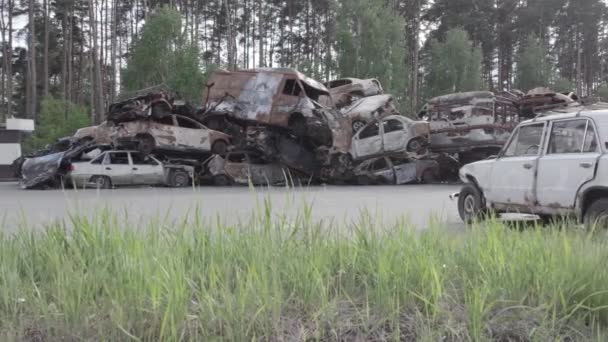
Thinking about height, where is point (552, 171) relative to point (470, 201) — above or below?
above

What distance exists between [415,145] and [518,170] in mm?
12528

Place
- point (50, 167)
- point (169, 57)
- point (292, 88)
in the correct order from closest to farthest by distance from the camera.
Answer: point (50, 167) → point (292, 88) → point (169, 57)

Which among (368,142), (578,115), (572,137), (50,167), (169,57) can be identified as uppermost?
(169,57)

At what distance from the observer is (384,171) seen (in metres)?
20.8

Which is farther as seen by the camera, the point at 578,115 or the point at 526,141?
the point at 526,141

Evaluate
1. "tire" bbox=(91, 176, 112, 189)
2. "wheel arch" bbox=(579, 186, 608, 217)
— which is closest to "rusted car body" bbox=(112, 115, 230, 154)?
"tire" bbox=(91, 176, 112, 189)

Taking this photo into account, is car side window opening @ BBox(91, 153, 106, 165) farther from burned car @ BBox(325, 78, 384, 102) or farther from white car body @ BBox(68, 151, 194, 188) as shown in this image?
burned car @ BBox(325, 78, 384, 102)

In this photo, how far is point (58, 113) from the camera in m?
31.1

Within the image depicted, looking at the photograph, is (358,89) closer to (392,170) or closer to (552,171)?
(392,170)

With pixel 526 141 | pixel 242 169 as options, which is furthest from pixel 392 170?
pixel 526 141

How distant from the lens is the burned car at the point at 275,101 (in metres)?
19.0

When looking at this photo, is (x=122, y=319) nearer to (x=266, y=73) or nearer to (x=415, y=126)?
(x=266, y=73)

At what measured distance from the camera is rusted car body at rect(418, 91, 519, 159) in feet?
63.7

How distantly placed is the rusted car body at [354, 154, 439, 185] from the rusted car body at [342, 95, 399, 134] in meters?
1.46
